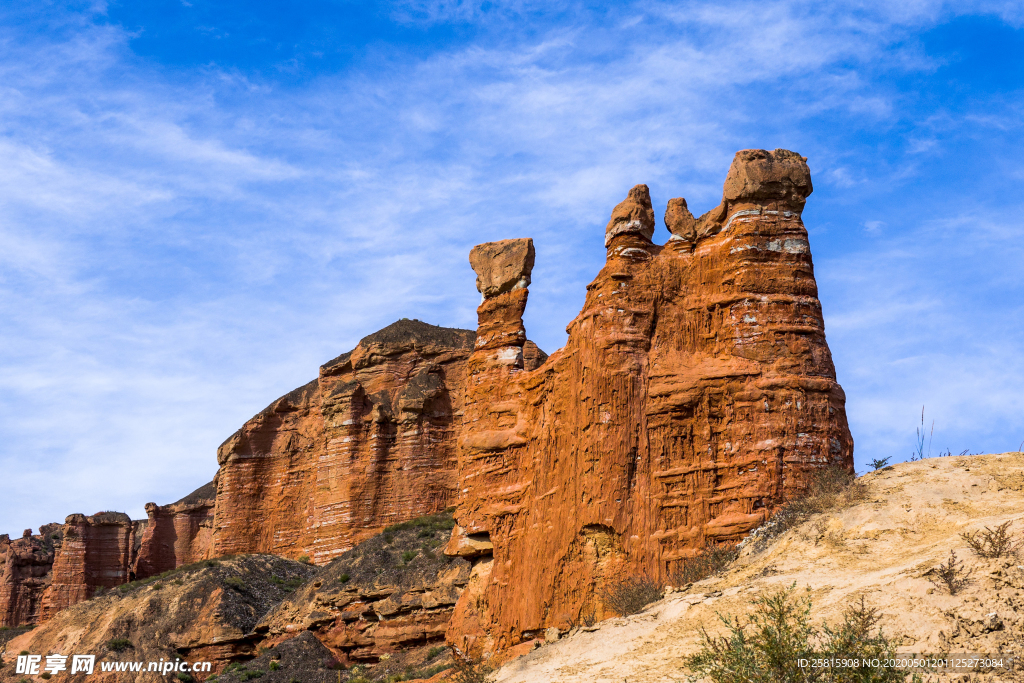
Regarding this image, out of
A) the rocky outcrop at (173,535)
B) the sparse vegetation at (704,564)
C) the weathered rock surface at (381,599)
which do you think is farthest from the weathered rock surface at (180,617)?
the sparse vegetation at (704,564)

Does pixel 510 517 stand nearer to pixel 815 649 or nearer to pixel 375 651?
pixel 815 649

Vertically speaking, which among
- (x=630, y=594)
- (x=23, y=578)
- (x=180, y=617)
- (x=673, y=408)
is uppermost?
(x=673, y=408)

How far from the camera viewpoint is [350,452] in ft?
155

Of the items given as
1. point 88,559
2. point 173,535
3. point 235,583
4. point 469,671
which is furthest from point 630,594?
point 173,535

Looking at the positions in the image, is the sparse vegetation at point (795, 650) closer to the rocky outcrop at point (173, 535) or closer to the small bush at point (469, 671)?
the small bush at point (469, 671)

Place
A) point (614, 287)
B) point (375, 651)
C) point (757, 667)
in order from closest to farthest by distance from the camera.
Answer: point (757, 667)
point (614, 287)
point (375, 651)

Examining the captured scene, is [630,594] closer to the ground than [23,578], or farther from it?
closer to the ground

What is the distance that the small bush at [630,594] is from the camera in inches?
599

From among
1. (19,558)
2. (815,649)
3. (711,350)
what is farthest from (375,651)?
(19,558)

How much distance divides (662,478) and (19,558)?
188ft

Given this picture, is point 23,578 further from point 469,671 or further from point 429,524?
point 469,671

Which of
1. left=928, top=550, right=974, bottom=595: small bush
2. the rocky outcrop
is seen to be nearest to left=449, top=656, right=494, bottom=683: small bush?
left=928, top=550, right=974, bottom=595: small bush

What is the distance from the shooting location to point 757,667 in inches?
403

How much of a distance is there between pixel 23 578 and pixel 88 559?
251 inches
